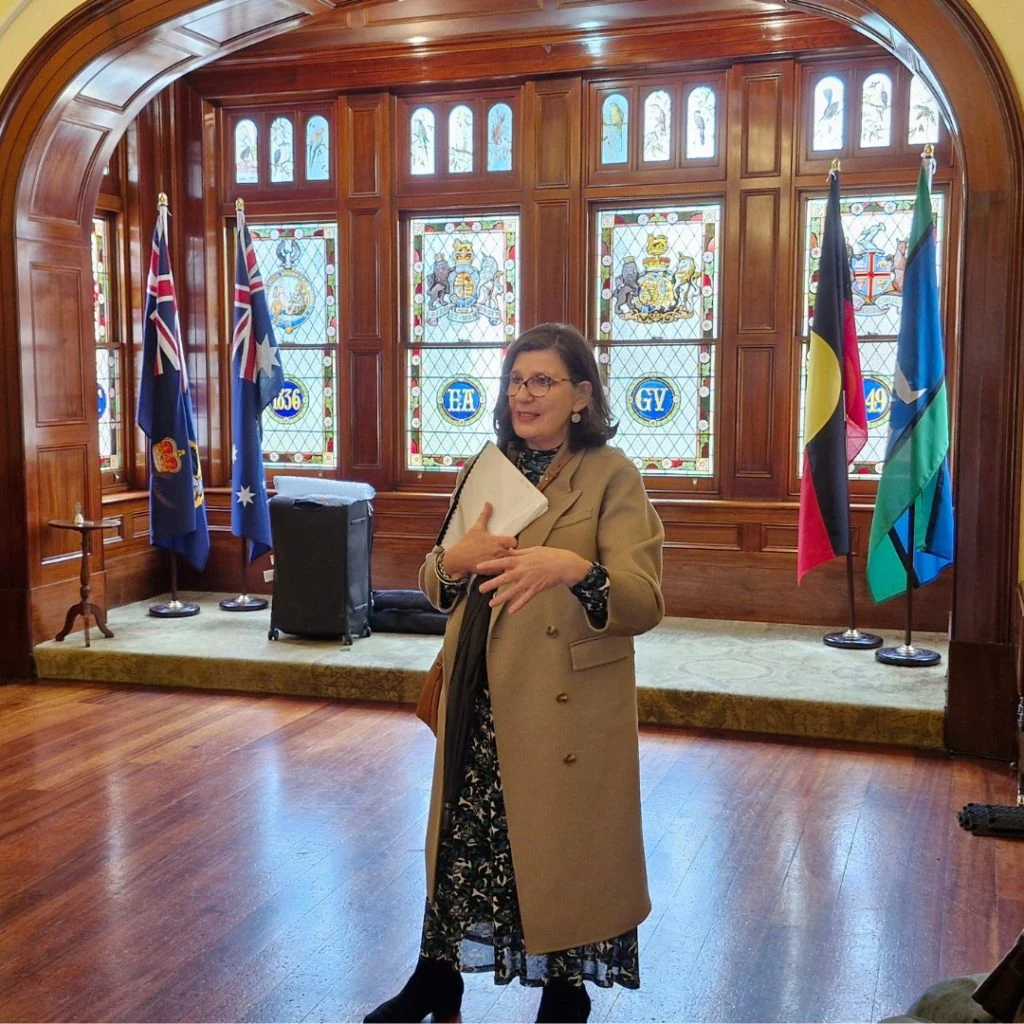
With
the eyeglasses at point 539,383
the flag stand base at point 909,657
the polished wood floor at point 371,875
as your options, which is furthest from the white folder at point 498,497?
the flag stand base at point 909,657

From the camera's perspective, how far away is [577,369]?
234 cm

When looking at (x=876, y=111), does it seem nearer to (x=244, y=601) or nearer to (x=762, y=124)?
(x=762, y=124)

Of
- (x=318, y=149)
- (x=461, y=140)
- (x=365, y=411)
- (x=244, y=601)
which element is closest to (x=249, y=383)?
(x=365, y=411)

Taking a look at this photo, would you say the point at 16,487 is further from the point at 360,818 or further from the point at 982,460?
the point at 982,460

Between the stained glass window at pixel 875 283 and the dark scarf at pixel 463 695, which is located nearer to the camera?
the dark scarf at pixel 463 695

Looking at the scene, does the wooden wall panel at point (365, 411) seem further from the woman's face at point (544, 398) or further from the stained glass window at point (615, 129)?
the woman's face at point (544, 398)

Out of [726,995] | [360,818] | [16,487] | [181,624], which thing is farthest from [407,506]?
[726,995]

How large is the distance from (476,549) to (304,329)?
526cm

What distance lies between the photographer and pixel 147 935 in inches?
117

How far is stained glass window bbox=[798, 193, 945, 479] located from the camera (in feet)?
20.3

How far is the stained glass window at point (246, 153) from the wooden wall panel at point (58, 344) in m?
1.51

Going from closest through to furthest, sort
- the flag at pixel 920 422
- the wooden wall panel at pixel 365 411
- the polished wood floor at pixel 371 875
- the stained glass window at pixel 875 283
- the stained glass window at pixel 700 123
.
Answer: the polished wood floor at pixel 371 875 < the flag at pixel 920 422 < the stained glass window at pixel 875 283 < the stained glass window at pixel 700 123 < the wooden wall panel at pixel 365 411

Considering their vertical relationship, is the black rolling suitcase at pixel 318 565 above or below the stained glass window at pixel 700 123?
below

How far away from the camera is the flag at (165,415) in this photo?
6309mm
